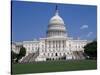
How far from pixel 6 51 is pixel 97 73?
1.50m

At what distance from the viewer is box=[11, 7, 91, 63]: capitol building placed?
Result: 11.6ft

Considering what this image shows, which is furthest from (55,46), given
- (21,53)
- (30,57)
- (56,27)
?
(21,53)

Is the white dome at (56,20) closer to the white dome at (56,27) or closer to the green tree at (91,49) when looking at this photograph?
the white dome at (56,27)

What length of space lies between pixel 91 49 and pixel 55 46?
588 mm

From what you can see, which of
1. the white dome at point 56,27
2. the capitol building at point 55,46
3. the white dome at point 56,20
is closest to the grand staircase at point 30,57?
the capitol building at point 55,46

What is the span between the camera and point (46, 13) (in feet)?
11.8

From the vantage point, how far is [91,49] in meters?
3.84

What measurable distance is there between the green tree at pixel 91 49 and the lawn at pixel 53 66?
0.09m

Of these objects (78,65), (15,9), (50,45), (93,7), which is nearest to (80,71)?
(78,65)

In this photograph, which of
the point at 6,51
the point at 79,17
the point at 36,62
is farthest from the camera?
the point at 79,17

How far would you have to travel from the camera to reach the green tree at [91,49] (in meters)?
3.83

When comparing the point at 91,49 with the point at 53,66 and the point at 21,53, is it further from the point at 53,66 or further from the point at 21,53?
the point at 21,53

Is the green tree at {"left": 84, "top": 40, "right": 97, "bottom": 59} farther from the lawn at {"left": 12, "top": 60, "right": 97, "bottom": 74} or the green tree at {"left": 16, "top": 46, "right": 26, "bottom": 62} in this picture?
the green tree at {"left": 16, "top": 46, "right": 26, "bottom": 62}

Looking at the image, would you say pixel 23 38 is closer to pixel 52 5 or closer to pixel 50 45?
pixel 50 45
